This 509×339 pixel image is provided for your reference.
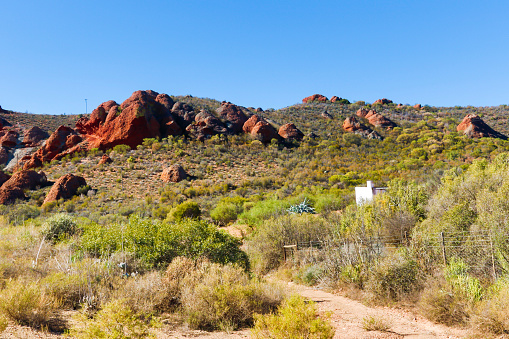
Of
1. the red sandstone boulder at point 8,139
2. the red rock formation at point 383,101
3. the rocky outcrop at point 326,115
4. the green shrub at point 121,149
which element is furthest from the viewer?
the red rock formation at point 383,101

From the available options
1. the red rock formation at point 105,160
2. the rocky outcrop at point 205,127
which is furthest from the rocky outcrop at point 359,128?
the red rock formation at point 105,160

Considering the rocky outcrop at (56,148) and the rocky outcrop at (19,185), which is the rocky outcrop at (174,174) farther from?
the rocky outcrop at (56,148)

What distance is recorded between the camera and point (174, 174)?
31.0m

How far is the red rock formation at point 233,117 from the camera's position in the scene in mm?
44106

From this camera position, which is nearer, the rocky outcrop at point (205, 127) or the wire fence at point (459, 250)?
the wire fence at point (459, 250)

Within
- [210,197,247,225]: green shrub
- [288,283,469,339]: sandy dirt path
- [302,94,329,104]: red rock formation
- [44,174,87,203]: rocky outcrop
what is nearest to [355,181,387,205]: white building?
[210,197,247,225]: green shrub

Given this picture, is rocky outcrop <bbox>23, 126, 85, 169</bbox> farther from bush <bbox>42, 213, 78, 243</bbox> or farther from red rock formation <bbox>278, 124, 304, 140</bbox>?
bush <bbox>42, 213, 78, 243</bbox>

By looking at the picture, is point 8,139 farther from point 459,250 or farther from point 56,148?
point 459,250

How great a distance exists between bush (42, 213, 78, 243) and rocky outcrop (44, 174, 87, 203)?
16.3 m

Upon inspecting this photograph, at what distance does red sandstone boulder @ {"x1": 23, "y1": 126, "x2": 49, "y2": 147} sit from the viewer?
43.5 metres

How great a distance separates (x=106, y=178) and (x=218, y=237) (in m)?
25.3

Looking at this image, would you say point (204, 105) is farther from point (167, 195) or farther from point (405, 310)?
point (405, 310)

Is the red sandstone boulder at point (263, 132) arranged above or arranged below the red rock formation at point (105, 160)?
above

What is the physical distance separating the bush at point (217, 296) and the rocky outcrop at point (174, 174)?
77.3 feet
